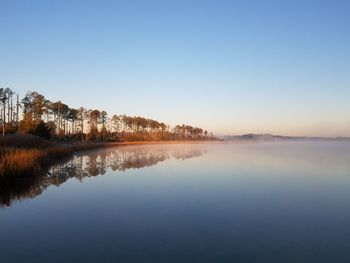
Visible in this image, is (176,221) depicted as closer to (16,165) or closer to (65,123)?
(16,165)

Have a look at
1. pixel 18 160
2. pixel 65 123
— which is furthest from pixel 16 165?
pixel 65 123

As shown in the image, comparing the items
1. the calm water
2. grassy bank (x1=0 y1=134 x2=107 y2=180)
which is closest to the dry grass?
grassy bank (x1=0 y1=134 x2=107 y2=180)

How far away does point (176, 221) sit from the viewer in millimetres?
9266

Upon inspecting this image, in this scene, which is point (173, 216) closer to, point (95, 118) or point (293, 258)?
point (293, 258)

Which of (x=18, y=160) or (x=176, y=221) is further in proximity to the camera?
(x=18, y=160)

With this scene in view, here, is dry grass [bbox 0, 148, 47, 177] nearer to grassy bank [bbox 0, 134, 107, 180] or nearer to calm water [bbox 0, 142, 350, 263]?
grassy bank [bbox 0, 134, 107, 180]

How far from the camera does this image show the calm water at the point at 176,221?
672cm

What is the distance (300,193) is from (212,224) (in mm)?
6337

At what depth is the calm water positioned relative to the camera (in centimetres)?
672

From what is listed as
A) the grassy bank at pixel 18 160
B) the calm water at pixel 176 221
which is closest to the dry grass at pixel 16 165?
the grassy bank at pixel 18 160

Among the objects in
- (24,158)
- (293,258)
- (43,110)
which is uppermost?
(43,110)

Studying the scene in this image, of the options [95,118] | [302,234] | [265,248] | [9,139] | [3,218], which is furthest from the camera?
[95,118]

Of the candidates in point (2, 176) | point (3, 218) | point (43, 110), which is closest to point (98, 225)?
point (3, 218)

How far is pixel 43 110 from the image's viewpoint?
2222 inches
